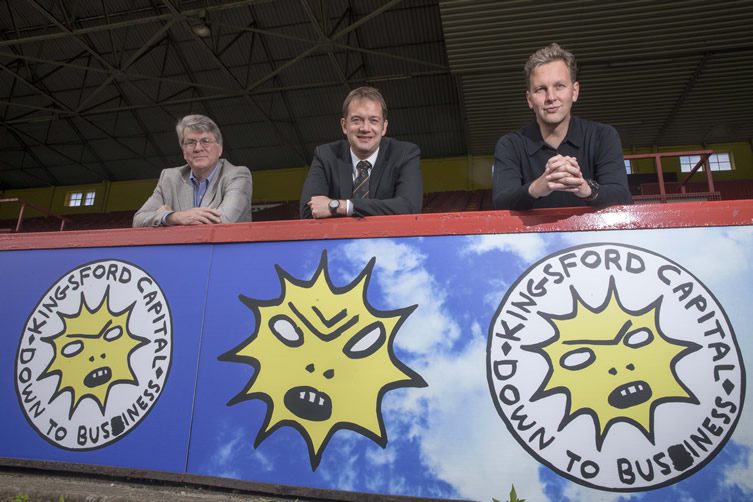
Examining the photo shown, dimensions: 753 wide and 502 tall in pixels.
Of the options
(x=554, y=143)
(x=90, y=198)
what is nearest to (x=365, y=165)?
(x=554, y=143)

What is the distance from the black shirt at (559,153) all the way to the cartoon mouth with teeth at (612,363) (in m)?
0.41

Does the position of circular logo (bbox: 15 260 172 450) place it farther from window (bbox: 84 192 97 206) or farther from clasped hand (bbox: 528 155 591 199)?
window (bbox: 84 192 97 206)

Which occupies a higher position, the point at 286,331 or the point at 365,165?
the point at 365,165

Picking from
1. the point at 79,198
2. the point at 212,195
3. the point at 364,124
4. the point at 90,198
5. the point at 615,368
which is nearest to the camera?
the point at 615,368

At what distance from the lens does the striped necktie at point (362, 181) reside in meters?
1.72

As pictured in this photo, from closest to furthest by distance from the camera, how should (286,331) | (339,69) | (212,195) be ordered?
(286,331) → (212,195) → (339,69)

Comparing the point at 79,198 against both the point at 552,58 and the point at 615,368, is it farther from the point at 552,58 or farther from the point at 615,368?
the point at 615,368

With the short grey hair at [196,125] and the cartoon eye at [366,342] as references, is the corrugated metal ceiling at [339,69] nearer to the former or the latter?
the short grey hair at [196,125]

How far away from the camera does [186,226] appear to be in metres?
1.61

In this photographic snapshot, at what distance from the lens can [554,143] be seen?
5.17 feet

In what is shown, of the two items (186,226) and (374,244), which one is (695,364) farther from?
(186,226)

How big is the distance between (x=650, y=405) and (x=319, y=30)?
9482 millimetres

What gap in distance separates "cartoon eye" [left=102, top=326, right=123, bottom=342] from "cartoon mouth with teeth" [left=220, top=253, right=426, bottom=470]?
43cm

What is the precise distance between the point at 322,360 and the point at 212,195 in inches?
42.2
